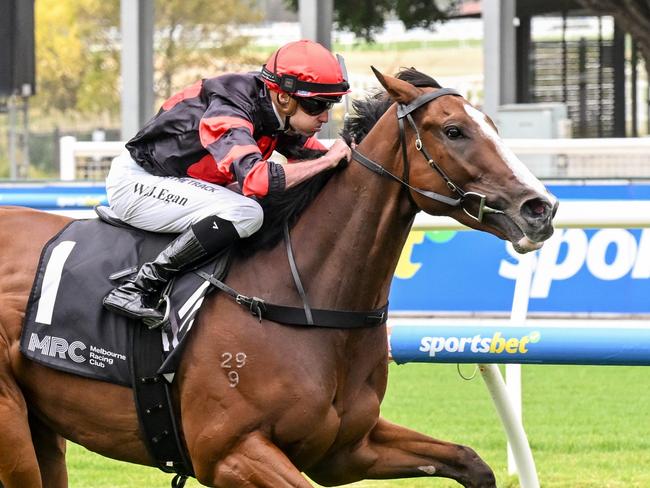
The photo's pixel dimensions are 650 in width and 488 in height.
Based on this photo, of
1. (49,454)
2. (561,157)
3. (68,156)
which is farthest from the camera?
(561,157)

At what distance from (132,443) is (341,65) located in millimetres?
1339

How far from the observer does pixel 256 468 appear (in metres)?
3.68

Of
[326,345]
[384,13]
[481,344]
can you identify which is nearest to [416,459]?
[481,344]

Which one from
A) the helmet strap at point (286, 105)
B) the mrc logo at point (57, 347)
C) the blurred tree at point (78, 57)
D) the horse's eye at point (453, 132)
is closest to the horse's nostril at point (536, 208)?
the horse's eye at point (453, 132)

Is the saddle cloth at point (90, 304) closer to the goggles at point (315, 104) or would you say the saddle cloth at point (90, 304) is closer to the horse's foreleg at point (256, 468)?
the horse's foreleg at point (256, 468)

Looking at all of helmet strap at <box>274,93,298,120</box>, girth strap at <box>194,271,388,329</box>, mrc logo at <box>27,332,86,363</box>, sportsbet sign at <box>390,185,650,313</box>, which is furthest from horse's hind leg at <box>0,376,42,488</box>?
sportsbet sign at <box>390,185,650,313</box>

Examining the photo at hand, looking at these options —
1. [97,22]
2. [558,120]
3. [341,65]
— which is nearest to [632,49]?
[558,120]

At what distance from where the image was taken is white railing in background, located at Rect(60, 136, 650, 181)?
9453mm

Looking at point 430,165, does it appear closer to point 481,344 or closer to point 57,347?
point 481,344

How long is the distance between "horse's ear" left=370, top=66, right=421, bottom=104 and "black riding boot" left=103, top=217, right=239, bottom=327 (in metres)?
0.61

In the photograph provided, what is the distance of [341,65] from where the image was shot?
4.11 metres

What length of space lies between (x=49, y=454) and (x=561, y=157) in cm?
836

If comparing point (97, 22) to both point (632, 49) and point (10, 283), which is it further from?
point (10, 283)

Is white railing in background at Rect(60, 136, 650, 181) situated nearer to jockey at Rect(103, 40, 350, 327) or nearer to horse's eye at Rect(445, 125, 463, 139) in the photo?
jockey at Rect(103, 40, 350, 327)
